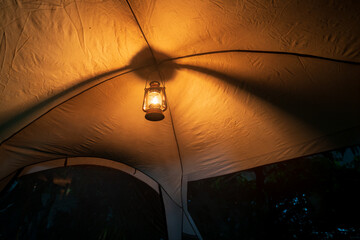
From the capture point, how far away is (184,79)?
1441 millimetres

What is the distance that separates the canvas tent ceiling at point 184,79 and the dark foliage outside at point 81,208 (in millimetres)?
1114

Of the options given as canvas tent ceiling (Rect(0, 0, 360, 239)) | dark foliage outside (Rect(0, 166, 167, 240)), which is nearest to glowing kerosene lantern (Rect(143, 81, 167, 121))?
canvas tent ceiling (Rect(0, 0, 360, 239))

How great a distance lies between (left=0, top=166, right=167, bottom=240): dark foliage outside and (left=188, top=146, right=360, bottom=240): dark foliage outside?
9.28ft

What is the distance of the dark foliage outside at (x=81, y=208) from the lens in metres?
2.68

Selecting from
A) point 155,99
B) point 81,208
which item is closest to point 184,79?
point 155,99

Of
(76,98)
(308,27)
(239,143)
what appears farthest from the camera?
(239,143)

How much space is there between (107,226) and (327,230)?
5.58m

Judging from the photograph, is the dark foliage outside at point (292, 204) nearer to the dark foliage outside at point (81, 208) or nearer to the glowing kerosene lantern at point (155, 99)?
the dark foliage outside at point (81, 208)

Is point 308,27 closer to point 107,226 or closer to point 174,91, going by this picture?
point 174,91

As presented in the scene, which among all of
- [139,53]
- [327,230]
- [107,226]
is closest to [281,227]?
[327,230]

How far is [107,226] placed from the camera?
10.5 feet

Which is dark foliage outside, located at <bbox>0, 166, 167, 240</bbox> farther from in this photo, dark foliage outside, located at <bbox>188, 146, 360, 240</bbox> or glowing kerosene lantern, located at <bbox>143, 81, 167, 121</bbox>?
dark foliage outside, located at <bbox>188, 146, 360, 240</bbox>

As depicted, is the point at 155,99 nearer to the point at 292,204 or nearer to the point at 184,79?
the point at 184,79

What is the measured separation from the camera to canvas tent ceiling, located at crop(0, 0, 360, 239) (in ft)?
2.91
